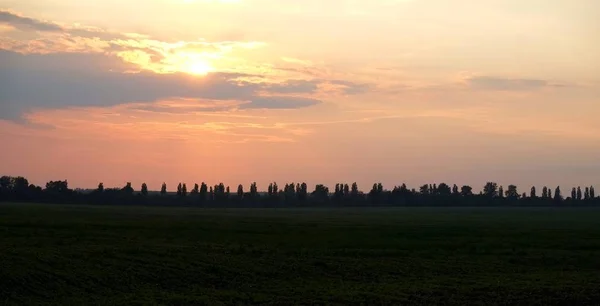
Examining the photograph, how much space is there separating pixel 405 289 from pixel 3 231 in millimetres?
32144

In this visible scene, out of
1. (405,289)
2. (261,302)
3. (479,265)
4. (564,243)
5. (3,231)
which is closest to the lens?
(261,302)

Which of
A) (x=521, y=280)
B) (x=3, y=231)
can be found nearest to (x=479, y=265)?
(x=521, y=280)

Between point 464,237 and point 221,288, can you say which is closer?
point 221,288

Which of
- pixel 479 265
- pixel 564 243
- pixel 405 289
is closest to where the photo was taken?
pixel 405 289

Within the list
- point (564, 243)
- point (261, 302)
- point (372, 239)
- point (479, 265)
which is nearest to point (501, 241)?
point (564, 243)

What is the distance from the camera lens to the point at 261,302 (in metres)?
28.5

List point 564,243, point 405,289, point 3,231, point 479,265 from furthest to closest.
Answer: point 564,243 → point 3,231 → point 479,265 → point 405,289

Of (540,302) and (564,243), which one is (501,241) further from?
(540,302)

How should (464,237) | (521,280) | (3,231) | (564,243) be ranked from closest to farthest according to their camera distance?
(521,280) < (3,231) < (564,243) < (464,237)

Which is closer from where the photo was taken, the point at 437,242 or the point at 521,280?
the point at 521,280

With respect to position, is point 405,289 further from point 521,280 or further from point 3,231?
point 3,231

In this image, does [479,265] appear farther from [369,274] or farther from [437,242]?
[437,242]

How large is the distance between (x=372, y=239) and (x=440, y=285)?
3063 centimetres

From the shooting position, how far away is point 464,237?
67.8 meters
